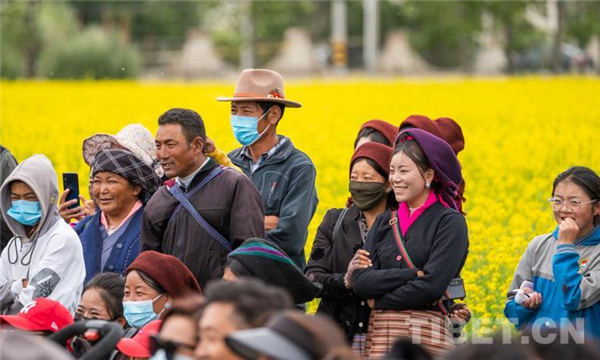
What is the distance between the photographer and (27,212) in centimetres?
700

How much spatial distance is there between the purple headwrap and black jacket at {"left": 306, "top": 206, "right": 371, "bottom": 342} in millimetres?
698

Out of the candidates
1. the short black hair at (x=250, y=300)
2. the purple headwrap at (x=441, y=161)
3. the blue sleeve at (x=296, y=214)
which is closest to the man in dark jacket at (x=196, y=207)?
the blue sleeve at (x=296, y=214)

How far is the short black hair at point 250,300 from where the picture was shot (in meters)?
4.19

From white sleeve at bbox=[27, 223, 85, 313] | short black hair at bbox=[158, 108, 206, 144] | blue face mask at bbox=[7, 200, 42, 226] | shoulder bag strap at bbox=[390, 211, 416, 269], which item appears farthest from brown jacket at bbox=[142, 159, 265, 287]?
shoulder bag strap at bbox=[390, 211, 416, 269]

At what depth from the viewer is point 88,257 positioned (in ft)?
24.6

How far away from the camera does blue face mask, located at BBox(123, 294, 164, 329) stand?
6121mm

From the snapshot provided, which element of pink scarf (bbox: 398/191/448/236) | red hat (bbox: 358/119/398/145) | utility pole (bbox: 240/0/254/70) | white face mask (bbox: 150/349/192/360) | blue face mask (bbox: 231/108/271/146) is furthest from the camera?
utility pole (bbox: 240/0/254/70)

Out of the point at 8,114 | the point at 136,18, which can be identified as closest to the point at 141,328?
the point at 8,114

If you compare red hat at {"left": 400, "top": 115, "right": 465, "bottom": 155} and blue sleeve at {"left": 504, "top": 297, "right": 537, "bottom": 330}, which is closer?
blue sleeve at {"left": 504, "top": 297, "right": 537, "bottom": 330}

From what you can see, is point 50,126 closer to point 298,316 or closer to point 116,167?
point 116,167

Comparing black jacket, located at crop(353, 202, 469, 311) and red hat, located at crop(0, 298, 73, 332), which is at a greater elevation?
black jacket, located at crop(353, 202, 469, 311)

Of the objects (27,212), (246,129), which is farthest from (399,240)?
(27,212)

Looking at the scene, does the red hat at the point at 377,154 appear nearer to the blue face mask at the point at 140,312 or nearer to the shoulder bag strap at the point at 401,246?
the shoulder bag strap at the point at 401,246

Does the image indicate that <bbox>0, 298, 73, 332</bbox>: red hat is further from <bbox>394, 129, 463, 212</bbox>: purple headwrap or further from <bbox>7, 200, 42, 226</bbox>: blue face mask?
<bbox>394, 129, 463, 212</bbox>: purple headwrap
